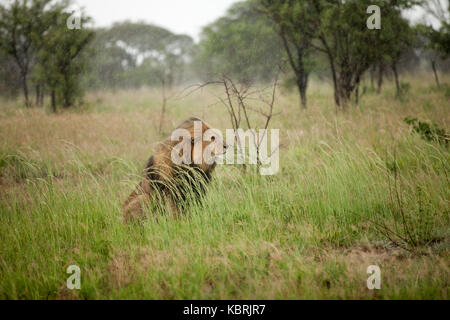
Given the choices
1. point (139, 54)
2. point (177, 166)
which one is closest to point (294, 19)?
point (177, 166)

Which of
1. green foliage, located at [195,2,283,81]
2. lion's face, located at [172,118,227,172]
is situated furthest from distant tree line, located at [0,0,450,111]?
lion's face, located at [172,118,227,172]

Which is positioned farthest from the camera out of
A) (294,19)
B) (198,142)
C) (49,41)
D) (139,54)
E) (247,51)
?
(139,54)

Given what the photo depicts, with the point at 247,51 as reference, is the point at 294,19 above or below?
above

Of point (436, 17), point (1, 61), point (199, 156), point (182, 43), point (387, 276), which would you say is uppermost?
point (182, 43)

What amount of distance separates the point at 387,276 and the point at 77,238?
8.96ft

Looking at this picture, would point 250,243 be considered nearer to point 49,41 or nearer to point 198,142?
point 198,142

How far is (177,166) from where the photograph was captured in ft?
10.0

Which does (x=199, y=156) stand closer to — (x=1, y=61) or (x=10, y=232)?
(x=10, y=232)

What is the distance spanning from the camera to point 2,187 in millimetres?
4586

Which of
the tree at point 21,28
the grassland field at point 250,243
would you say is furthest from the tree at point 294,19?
the tree at point 21,28

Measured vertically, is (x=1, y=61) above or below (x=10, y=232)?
above

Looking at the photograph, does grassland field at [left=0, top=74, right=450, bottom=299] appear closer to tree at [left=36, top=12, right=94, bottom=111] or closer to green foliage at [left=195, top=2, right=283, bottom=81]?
green foliage at [left=195, top=2, right=283, bottom=81]

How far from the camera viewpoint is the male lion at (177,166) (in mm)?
3027
